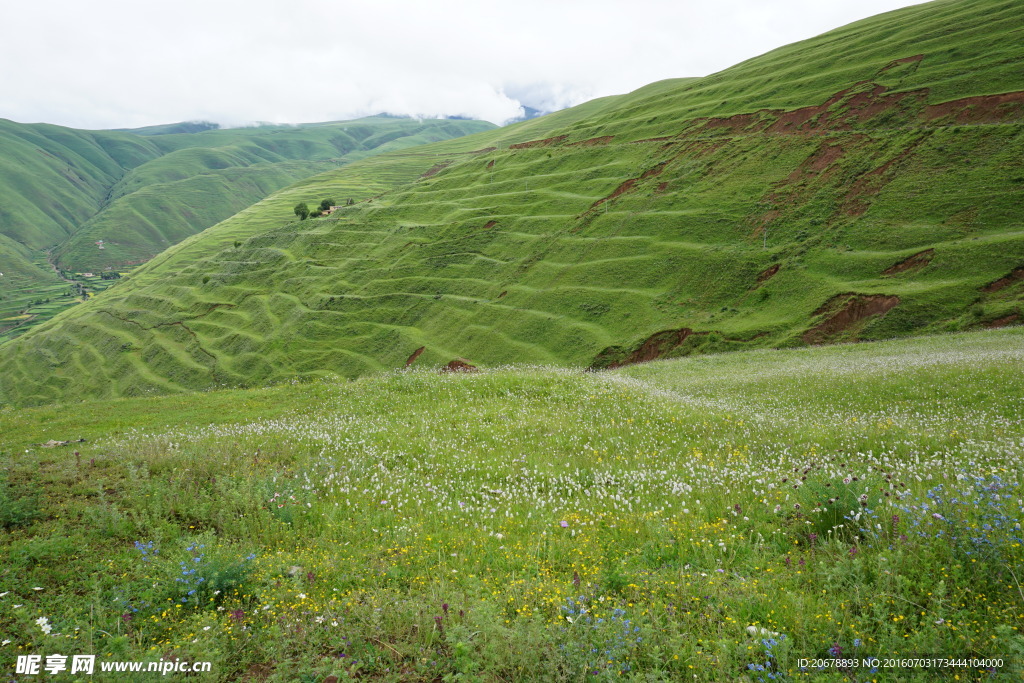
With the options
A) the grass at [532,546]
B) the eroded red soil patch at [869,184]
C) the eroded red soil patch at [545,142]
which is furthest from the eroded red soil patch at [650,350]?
the eroded red soil patch at [545,142]

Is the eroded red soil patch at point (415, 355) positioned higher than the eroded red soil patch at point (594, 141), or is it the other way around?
the eroded red soil patch at point (594, 141)

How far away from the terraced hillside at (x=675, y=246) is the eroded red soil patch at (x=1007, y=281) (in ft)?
0.42

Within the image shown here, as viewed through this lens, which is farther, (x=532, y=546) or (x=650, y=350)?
(x=650, y=350)

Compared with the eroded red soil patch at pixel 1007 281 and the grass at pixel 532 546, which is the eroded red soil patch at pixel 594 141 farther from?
the grass at pixel 532 546

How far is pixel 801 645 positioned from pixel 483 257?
72.1 metres

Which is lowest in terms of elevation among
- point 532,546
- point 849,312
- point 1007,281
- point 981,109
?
point 532,546

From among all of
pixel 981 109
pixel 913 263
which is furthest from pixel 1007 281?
pixel 981 109

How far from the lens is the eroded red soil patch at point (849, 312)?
3856 centimetres

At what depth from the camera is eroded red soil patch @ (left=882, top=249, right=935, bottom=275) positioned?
4106cm

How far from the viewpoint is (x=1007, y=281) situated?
117ft

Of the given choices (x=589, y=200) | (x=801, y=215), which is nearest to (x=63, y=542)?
(x=801, y=215)

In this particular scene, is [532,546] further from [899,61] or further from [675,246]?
[899,61]

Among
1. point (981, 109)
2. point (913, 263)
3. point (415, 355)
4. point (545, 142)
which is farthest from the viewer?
point (545, 142)

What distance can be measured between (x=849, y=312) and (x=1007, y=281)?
33.0 ft
